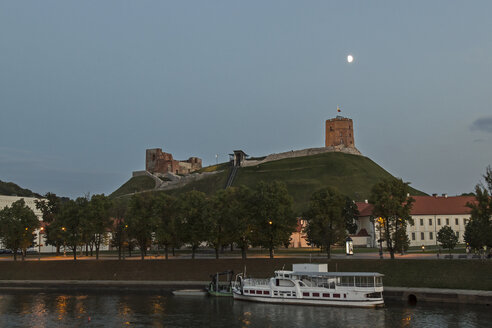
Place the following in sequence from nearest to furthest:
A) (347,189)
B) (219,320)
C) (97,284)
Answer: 1. (219,320)
2. (97,284)
3. (347,189)

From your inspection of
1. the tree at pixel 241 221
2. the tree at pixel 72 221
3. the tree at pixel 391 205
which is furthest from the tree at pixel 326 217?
the tree at pixel 72 221

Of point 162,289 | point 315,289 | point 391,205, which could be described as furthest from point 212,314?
point 391,205

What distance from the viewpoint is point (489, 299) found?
4709cm

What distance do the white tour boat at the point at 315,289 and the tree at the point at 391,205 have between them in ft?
37.9

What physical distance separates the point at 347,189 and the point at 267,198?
8497 cm

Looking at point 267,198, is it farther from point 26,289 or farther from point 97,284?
point 26,289

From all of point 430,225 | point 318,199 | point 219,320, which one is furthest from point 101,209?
point 430,225

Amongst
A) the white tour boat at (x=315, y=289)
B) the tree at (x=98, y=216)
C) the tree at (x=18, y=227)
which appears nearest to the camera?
the white tour boat at (x=315, y=289)

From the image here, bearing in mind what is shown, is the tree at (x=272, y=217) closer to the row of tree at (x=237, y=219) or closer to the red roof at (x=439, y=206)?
the row of tree at (x=237, y=219)

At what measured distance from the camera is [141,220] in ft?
269

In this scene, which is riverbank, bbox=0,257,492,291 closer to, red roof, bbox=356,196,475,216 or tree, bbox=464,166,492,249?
tree, bbox=464,166,492,249

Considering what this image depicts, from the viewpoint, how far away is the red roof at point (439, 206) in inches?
3989

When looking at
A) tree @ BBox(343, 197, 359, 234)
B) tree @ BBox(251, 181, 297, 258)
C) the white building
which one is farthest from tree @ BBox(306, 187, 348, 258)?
tree @ BBox(343, 197, 359, 234)

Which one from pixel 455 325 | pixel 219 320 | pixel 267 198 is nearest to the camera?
pixel 455 325
